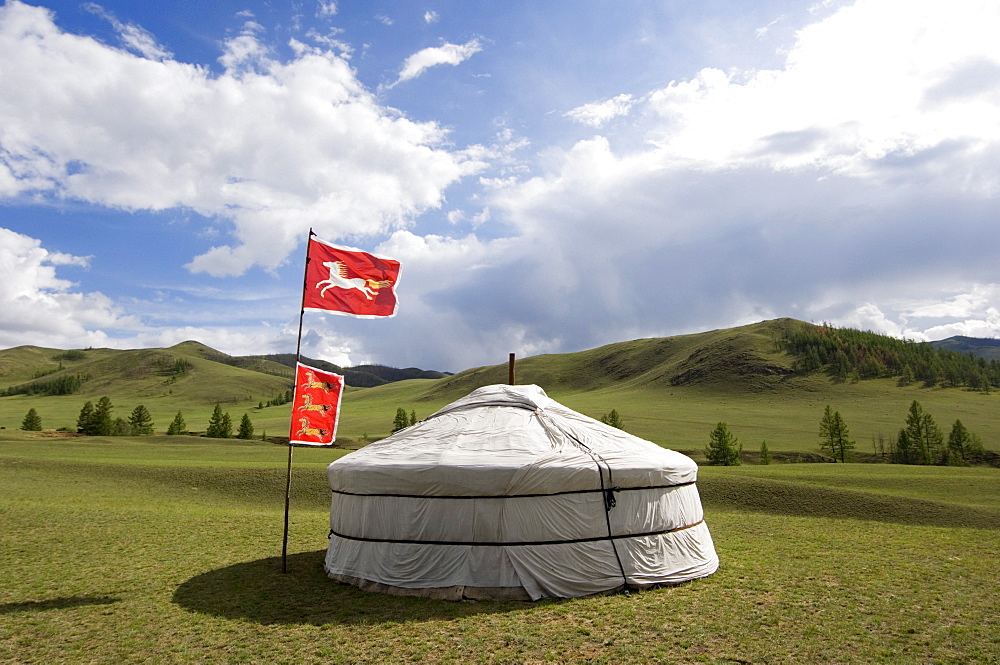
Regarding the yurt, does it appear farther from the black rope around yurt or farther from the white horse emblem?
the white horse emblem

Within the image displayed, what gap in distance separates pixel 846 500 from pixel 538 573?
12853 millimetres

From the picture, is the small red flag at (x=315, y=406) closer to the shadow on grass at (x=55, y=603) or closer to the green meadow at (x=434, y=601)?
the green meadow at (x=434, y=601)

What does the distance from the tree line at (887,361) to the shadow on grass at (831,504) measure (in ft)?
244

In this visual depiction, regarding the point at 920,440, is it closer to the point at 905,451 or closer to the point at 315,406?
the point at 905,451

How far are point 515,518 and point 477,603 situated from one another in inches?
45.6

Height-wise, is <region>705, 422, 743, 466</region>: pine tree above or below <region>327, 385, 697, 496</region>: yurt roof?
below

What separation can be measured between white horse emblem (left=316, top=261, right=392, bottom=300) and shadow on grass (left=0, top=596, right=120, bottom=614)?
16.7ft

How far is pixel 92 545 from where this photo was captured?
11547 mm

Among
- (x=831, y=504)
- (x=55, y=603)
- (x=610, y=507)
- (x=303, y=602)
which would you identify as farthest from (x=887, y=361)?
(x=55, y=603)

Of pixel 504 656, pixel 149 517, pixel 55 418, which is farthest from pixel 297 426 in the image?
pixel 55 418

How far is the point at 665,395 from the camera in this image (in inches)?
3433

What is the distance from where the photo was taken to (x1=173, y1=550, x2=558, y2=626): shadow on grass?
7.46 m

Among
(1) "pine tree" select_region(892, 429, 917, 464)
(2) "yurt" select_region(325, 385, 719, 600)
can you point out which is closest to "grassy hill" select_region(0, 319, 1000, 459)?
(1) "pine tree" select_region(892, 429, 917, 464)

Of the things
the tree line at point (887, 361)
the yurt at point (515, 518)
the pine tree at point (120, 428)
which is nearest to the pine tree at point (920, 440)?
the tree line at point (887, 361)
